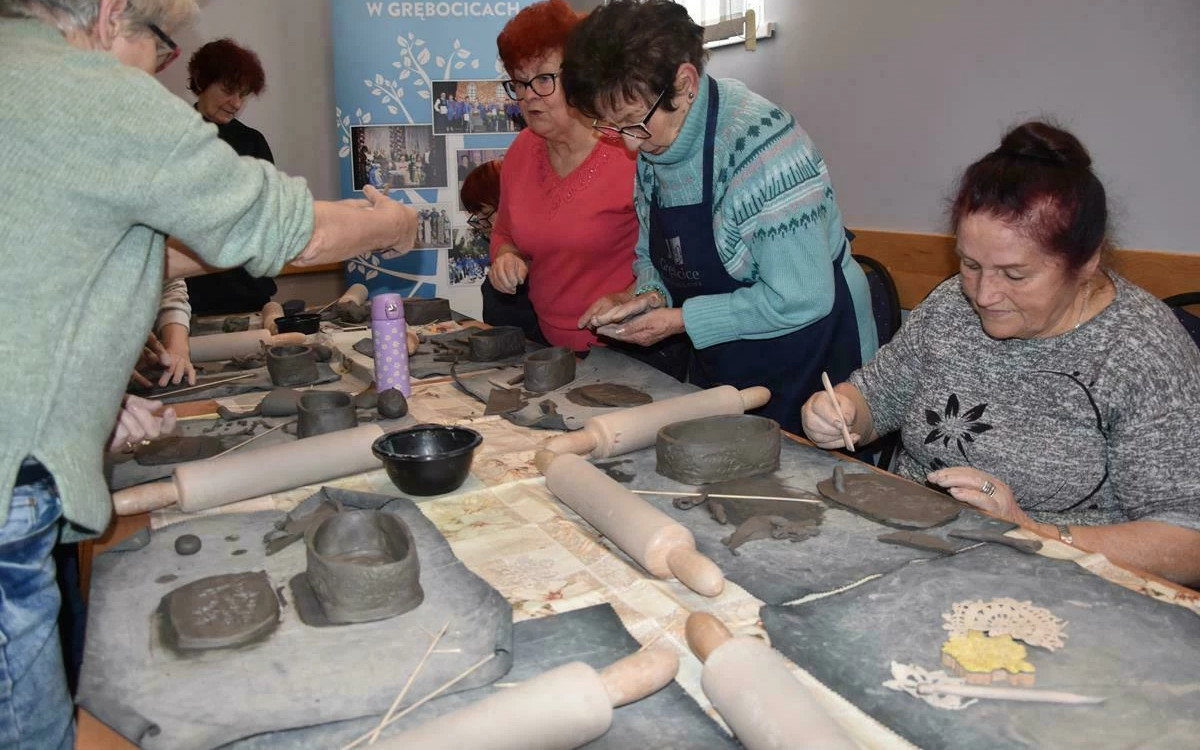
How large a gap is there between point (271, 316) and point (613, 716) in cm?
277

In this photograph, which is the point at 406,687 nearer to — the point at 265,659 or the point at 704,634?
the point at 265,659

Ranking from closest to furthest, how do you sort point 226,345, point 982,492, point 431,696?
point 431,696 → point 982,492 → point 226,345

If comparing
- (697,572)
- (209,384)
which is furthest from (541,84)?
(697,572)

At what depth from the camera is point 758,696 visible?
1026 mm

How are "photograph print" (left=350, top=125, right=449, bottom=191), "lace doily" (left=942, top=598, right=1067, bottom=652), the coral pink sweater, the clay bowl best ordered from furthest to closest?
"photograph print" (left=350, top=125, right=449, bottom=191) < the clay bowl < the coral pink sweater < "lace doily" (left=942, top=598, right=1067, bottom=652)

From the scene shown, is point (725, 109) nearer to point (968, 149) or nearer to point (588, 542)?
point (588, 542)

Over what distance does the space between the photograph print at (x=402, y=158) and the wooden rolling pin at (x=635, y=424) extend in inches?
156

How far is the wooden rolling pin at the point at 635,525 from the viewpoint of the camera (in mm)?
A: 1344

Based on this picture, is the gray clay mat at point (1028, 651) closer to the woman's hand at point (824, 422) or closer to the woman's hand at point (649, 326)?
the woman's hand at point (824, 422)

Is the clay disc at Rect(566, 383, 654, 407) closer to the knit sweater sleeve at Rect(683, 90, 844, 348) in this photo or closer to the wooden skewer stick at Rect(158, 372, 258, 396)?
the knit sweater sleeve at Rect(683, 90, 844, 348)

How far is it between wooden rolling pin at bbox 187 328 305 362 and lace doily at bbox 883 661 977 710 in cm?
235

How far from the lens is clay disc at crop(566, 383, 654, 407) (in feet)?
7.60

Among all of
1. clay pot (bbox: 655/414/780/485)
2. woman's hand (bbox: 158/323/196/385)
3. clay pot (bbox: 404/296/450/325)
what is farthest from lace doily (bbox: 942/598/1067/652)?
clay pot (bbox: 404/296/450/325)

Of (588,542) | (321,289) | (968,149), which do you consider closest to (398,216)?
(588,542)
